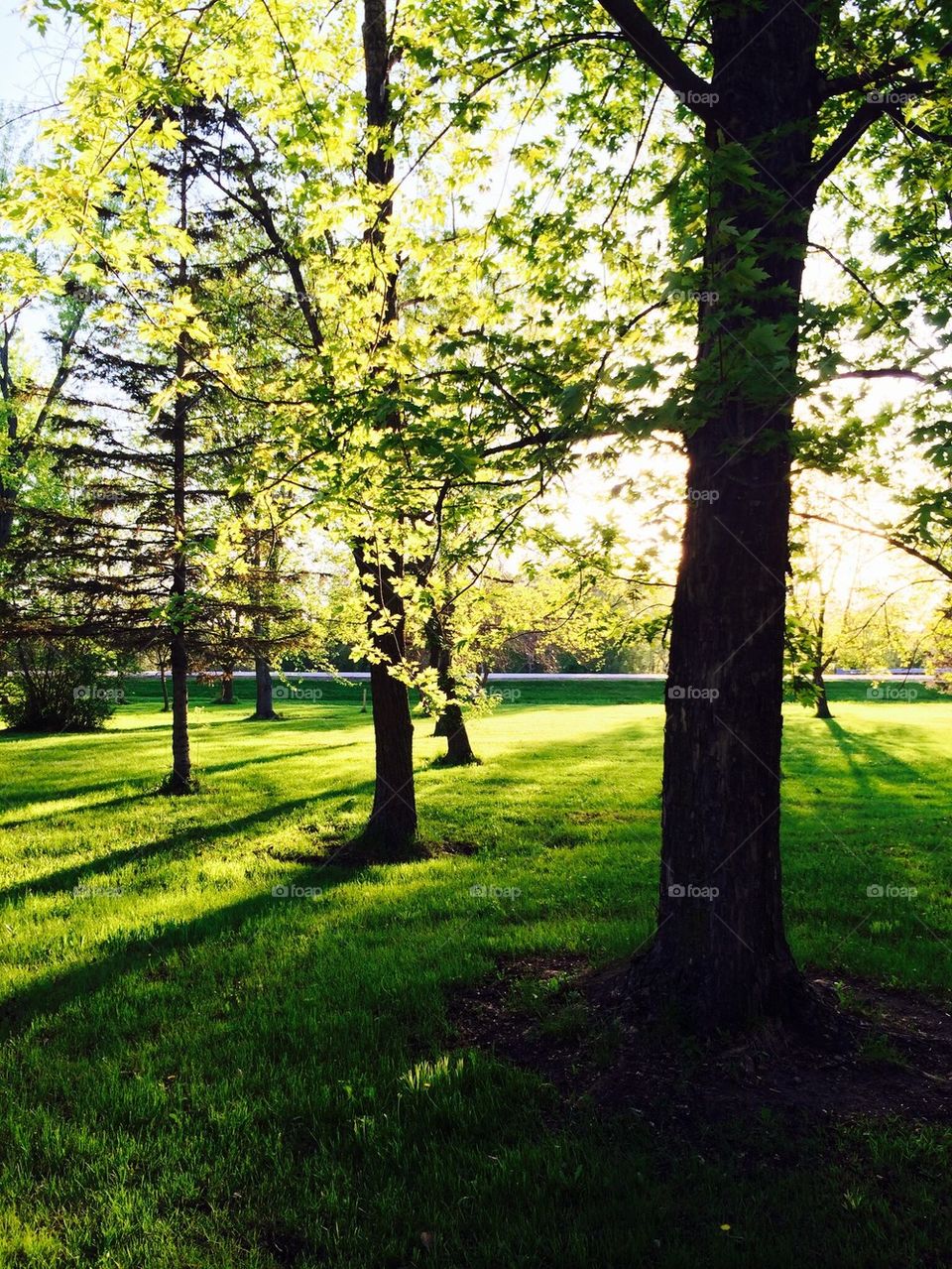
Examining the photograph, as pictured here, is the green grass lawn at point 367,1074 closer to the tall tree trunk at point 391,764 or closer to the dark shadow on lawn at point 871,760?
the tall tree trunk at point 391,764

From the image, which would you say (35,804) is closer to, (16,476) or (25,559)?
(25,559)

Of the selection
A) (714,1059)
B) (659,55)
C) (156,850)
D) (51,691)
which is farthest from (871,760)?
(51,691)

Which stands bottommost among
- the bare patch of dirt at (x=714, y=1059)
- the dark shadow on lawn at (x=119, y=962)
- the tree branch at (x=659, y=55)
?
the dark shadow on lawn at (x=119, y=962)

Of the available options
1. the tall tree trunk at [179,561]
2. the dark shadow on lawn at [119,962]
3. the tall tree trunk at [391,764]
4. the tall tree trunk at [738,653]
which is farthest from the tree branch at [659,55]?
the tall tree trunk at [179,561]

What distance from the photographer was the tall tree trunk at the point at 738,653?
163 inches

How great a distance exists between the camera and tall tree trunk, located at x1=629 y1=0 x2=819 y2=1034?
4129 millimetres

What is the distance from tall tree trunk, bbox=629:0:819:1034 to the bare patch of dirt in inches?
10.0

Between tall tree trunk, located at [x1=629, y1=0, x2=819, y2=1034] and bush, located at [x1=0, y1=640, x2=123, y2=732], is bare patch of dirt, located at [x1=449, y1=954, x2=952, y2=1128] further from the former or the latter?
bush, located at [x1=0, y1=640, x2=123, y2=732]

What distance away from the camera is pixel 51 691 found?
2675cm

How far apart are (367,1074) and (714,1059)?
6.68 feet

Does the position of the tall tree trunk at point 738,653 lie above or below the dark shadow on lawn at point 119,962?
above

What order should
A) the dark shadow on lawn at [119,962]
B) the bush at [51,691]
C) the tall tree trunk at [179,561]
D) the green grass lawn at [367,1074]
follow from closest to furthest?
the green grass lawn at [367,1074] < the dark shadow on lawn at [119,962] < the tall tree trunk at [179,561] < the bush at [51,691]

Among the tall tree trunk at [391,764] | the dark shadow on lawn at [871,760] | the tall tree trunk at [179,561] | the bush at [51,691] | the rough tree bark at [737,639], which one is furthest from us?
the bush at [51,691]

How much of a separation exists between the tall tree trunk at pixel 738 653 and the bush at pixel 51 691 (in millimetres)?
24865
